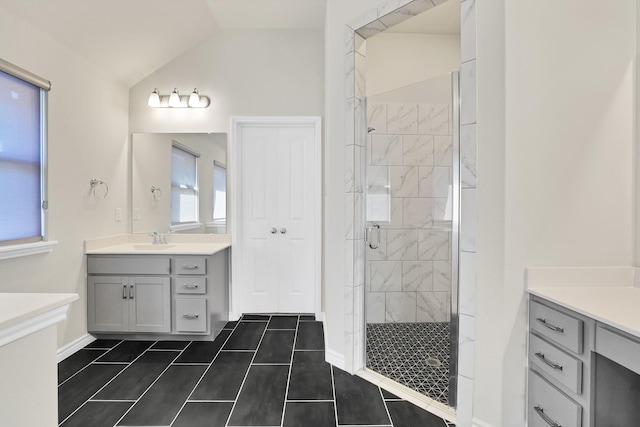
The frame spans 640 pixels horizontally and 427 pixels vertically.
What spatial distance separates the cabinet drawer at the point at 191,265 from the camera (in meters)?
2.66

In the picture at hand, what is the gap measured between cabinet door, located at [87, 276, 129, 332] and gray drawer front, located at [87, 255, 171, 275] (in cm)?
7

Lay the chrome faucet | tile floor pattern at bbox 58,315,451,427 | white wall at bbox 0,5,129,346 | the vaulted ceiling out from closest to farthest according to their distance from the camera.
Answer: tile floor pattern at bbox 58,315,451,427
white wall at bbox 0,5,129,346
the vaulted ceiling
the chrome faucet

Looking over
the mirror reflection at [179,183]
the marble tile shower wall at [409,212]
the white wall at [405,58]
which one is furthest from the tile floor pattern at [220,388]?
the white wall at [405,58]

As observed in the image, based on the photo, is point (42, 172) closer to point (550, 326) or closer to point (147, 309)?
point (147, 309)

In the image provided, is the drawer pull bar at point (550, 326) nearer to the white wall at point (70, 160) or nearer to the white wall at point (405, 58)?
the white wall at point (405, 58)

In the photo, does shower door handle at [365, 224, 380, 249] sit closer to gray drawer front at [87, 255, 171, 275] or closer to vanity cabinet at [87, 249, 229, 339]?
vanity cabinet at [87, 249, 229, 339]

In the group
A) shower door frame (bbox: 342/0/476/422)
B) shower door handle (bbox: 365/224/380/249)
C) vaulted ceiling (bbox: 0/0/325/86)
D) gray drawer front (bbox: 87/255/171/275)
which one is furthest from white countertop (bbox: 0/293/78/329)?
vaulted ceiling (bbox: 0/0/325/86)

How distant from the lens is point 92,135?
267 cm

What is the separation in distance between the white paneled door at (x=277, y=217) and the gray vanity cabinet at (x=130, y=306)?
81cm

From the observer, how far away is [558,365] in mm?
1290

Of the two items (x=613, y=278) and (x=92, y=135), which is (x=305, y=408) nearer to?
(x=613, y=278)

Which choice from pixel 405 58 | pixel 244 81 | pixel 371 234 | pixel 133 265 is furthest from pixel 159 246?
pixel 405 58

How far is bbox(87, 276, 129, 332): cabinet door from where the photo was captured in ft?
8.68

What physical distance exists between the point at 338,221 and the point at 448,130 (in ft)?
3.25
